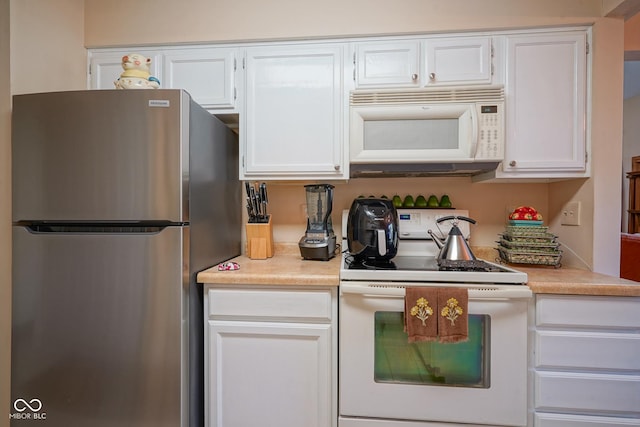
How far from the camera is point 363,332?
1245mm

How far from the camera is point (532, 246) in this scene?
58.9 inches

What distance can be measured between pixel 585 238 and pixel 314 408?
5.13 ft

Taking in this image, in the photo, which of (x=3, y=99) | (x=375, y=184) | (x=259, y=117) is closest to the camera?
(x=3, y=99)

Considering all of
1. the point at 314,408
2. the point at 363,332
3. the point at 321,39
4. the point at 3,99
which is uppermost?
the point at 321,39

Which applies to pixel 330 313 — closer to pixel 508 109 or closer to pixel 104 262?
pixel 104 262

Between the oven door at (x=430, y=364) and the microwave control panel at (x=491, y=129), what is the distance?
0.65 metres

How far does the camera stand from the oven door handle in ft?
3.82

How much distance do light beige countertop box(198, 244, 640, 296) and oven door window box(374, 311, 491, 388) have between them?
11.0 inches

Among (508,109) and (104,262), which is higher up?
(508,109)

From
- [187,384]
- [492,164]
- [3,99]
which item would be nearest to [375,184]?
[492,164]

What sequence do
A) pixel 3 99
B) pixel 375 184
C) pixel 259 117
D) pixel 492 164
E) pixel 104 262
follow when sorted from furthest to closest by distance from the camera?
pixel 375 184, pixel 259 117, pixel 492 164, pixel 3 99, pixel 104 262

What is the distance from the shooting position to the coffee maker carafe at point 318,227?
1.58 metres

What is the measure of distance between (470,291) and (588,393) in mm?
616

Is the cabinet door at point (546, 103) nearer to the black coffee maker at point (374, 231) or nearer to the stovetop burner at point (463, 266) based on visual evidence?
the stovetop burner at point (463, 266)
